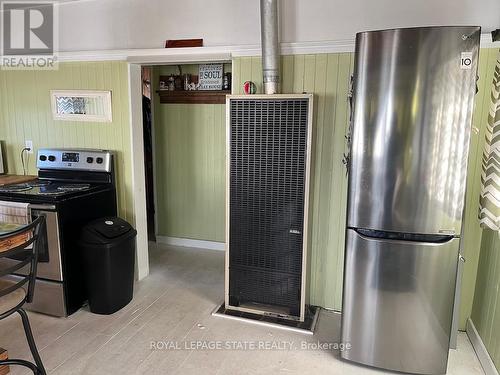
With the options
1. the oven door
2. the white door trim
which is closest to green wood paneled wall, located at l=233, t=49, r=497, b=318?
the white door trim

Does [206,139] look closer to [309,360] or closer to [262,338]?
[262,338]

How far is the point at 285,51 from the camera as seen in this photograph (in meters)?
2.67

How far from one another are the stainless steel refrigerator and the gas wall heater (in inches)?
18.4

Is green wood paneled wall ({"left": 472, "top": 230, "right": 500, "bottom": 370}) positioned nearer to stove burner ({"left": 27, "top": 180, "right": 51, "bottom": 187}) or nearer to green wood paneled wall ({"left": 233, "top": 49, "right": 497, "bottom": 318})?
green wood paneled wall ({"left": 233, "top": 49, "right": 497, "bottom": 318})

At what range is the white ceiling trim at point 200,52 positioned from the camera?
254cm

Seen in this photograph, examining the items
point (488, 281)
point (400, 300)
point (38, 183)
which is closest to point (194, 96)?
point (38, 183)

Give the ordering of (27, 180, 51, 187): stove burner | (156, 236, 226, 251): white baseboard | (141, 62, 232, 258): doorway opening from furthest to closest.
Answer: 1. (156, 236, 226, 251): white baseboard
2. (141, 62, 232, 258): doorway opening
3. (27, 180, 51, 187): stove burner

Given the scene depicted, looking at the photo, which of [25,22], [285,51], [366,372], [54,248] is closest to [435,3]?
[285,51]

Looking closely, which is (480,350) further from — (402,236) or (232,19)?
(232,19)

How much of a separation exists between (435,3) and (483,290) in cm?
186

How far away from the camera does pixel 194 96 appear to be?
13.0 ft

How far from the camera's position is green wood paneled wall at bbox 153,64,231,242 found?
157 inches

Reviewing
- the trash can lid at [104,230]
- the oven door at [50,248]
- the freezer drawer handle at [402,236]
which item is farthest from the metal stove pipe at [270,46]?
the oven door at [50,248]

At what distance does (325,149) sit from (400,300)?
1.15 metres
